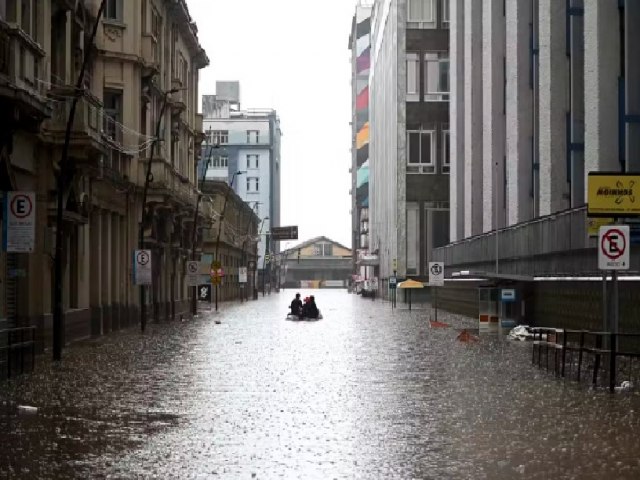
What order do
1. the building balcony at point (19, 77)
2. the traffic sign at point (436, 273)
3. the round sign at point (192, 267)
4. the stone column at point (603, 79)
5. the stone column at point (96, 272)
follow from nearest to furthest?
the building balcony at point (19, 77) < the stone column at point (603, 79) < the stone column at point (96, 272) < the traffic sign at point (436, 273) < the round sign at point (192, 267)

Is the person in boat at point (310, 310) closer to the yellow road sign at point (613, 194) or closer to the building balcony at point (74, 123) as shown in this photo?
the building balcony at point (74, 123)

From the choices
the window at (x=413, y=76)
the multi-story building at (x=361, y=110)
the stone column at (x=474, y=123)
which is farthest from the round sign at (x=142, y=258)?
the multi-story building at (x=361, y=110)

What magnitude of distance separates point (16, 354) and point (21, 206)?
9.58 feet

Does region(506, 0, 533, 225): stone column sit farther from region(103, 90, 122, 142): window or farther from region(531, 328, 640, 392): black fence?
region(531, 328, 640, 392): black fence

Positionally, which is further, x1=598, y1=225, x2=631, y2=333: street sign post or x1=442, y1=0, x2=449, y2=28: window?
x1=442, y1=0, x2=449, y2=28: window

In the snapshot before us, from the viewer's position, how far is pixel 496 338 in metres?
36.7

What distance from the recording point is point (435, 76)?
302 feet

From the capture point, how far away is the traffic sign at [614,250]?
1833 centimetres

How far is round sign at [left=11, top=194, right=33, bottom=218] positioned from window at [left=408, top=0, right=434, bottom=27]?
74726mm

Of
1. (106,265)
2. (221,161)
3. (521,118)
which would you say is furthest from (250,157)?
(106,265)

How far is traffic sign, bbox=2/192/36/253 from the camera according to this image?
21.6 metres

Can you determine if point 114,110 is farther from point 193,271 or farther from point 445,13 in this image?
point 445,13

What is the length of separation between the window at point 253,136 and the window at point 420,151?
348ft

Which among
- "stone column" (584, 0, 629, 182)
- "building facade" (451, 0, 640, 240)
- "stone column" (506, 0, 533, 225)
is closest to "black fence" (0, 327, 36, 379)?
"stone column" (584, 0, 629, 182)
